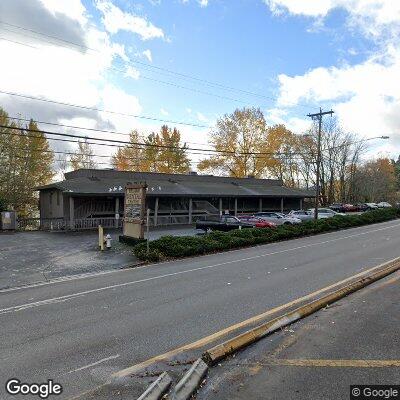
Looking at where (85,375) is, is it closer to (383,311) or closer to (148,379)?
(148,379)

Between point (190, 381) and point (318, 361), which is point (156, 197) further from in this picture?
point (190, 381)

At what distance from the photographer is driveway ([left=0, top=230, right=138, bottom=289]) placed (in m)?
14.8

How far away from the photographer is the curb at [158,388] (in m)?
4.42

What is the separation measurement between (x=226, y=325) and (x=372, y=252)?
12.6 m

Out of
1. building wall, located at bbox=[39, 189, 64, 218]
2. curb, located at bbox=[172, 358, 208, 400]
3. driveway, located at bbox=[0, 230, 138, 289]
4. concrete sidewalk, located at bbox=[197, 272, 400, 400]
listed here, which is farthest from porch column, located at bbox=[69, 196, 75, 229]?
curb, located at bbox=[172, 358, 208, 400]

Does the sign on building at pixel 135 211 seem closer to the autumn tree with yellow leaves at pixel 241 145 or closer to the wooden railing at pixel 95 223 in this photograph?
the wooden railing at pixel 95 223

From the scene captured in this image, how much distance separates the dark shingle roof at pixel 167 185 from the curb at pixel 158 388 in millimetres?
23301

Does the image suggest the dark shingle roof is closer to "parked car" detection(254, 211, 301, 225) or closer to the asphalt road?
"parked car" detection(254, 211, 301, 225)

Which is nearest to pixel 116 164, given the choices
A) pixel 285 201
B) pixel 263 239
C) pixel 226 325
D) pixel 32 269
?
pixel 285 201

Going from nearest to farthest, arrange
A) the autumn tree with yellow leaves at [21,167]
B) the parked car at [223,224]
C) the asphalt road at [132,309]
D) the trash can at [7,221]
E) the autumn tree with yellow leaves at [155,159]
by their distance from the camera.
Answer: the asphalt road at [132,309]
the trash can at [7,221]
the parked car at [223,224]
the autumn tree with yellow leaves at [21,167]
the autumn tree with yellow leaves at [155,159]

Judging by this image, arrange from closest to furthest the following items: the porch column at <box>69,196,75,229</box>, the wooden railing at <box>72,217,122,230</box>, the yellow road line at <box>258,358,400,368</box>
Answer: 1. the yellow road line at <box>258,358,400,368</box>
2. the porch column at <box>69,196,75,229</box>
3. the wooden railing at <box>72,217,122,230</box>

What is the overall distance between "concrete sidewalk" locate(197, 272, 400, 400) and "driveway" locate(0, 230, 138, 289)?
32.9ft

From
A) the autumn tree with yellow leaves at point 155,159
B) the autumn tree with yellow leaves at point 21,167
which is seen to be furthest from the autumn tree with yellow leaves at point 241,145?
the autumn tree with yellow leaves at point 21,167

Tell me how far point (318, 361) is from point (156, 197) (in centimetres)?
2809
